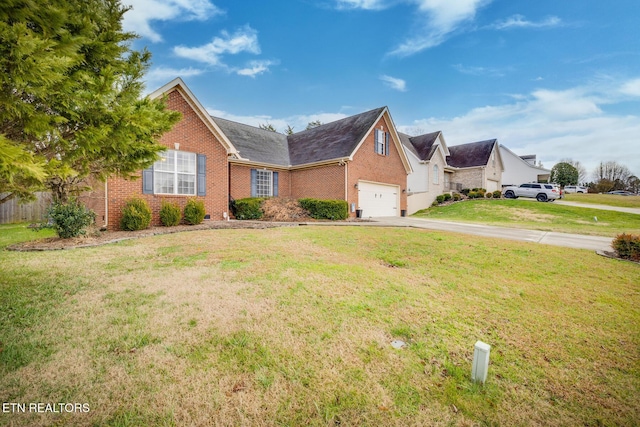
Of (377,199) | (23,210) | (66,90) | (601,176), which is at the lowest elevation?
(23,210)

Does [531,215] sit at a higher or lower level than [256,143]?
lower

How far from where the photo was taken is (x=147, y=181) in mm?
11227

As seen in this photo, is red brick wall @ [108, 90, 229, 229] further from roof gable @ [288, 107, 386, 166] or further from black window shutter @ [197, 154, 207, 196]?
roof gable @ [288, 107, 386, 166]

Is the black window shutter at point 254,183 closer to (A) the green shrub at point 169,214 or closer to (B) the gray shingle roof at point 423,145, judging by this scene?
(A) the green shrub at point 169,214

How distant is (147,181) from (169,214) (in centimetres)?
166

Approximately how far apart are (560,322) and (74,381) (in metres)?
5.31

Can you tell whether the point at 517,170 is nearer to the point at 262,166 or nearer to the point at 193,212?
the point at 262,166

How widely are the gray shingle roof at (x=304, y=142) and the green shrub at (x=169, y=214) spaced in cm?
593

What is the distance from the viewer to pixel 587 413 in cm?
211

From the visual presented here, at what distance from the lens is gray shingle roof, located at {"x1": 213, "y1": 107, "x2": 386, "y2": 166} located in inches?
679

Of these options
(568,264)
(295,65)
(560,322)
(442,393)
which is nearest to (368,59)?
(295,65)

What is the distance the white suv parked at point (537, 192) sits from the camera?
26.3 metres

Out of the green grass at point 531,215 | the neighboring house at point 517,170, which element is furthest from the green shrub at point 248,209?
the neighboring house at point 517,170

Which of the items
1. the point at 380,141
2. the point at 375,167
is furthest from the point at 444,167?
the point at 375,167
